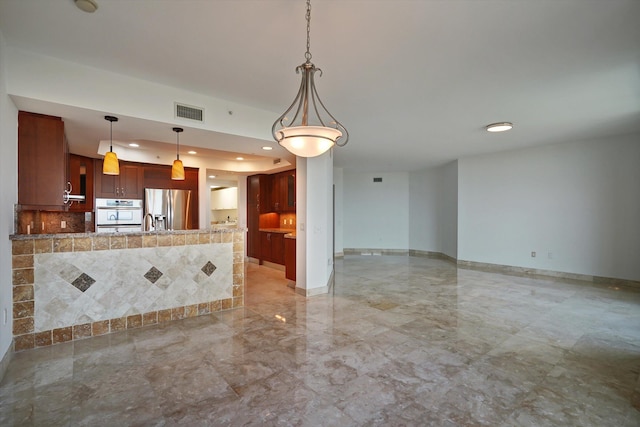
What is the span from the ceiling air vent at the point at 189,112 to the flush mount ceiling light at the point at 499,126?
433 cm

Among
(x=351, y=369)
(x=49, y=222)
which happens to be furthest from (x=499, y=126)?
(x=49, y=222)

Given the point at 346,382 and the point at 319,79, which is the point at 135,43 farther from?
the point at 346,382

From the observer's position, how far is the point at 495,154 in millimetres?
6938

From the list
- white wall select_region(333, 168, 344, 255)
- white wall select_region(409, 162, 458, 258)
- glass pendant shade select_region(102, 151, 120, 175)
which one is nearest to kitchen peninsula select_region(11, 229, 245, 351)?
glass pendant shade select_region(102, 151, 120, 175)

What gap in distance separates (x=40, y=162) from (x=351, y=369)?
12.2 ft

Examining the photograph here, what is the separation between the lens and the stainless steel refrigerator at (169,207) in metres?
6.44

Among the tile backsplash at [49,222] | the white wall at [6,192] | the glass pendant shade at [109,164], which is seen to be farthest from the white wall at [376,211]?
the white wall at [6,192]

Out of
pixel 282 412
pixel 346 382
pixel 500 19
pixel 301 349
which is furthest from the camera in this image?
pixel 301 349

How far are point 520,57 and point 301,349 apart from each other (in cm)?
347

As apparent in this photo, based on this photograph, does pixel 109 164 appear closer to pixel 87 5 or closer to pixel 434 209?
pixel 87 5

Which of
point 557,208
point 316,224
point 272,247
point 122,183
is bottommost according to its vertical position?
point 272,247

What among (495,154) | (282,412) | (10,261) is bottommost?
(282,412)

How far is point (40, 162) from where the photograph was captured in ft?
10.0

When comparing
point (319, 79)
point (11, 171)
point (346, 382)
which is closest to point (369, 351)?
point (346, 382)
